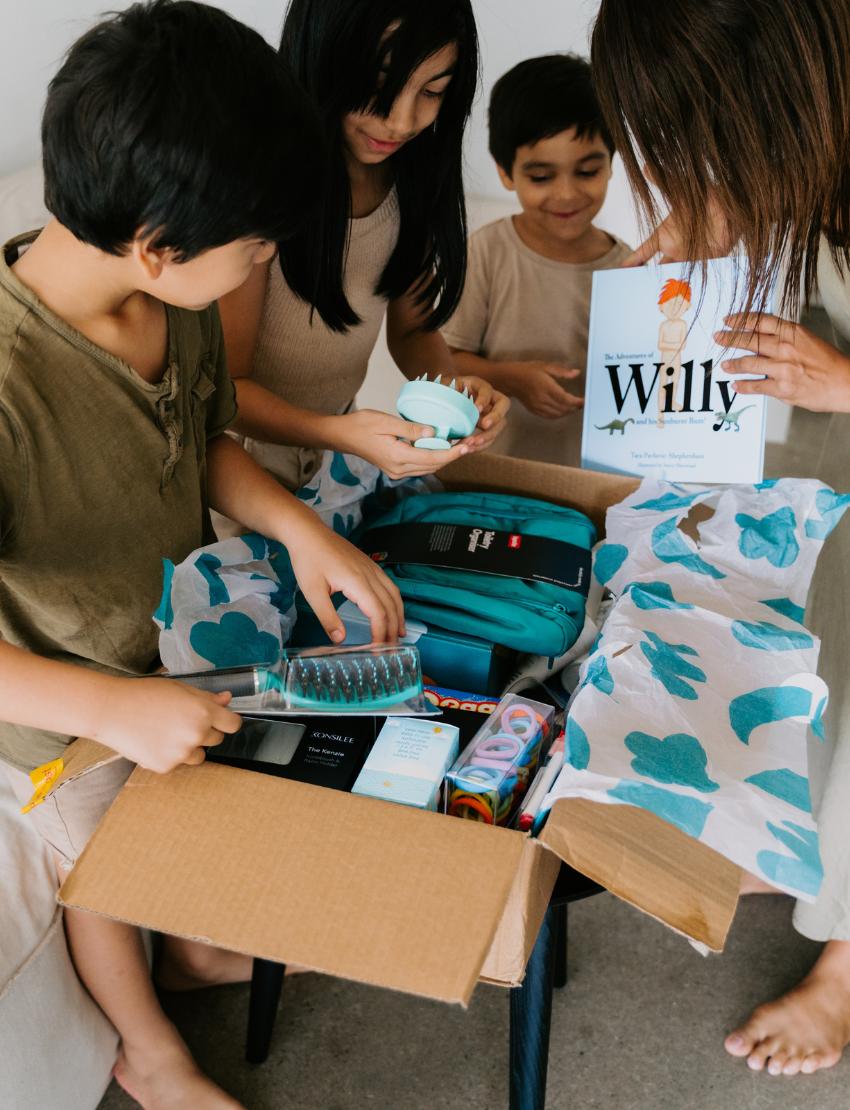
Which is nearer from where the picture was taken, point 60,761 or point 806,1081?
point 60,761

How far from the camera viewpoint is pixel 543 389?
4.05 ft

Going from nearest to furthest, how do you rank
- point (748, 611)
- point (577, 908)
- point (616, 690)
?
point (616, 690) → point (748, 611) → point (577, 908)

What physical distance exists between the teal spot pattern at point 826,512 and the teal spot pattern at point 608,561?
202mm

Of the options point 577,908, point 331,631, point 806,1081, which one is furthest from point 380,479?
point 806,1081

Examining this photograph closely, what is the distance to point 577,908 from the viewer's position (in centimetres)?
127

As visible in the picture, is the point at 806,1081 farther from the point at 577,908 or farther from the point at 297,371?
the point at 297,371

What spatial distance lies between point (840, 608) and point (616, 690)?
0.51 m

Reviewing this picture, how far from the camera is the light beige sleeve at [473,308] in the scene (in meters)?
1.42

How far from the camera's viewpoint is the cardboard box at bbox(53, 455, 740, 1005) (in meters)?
0.48

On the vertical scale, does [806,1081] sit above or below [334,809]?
below

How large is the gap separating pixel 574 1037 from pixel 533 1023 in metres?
0.42

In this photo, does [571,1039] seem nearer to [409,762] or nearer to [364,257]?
[409,762]

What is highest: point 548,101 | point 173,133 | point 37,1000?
point 548,101

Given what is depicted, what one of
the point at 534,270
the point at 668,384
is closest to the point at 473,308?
the point at 534,270
